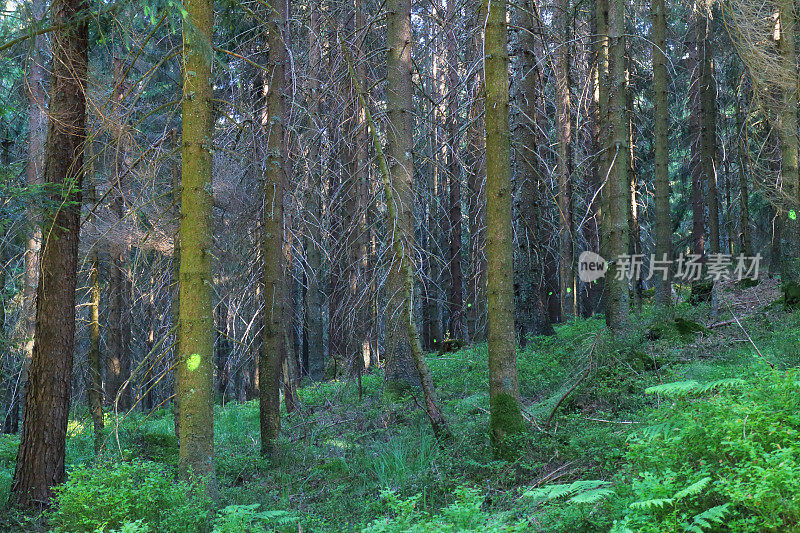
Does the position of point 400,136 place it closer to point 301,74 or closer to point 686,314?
point 301,74

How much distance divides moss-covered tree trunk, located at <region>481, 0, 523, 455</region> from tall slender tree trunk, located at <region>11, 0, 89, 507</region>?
479 cm

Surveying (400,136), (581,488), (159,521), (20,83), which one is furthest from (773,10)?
(20,83)

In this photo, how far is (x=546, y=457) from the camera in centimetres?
569

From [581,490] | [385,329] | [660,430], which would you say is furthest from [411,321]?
[660,430]

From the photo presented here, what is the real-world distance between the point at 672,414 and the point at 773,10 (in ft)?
36.7

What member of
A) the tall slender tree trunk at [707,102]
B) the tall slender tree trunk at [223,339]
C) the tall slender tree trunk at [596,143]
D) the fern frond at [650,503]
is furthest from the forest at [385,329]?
the tall slender tree trunk at [707,102]

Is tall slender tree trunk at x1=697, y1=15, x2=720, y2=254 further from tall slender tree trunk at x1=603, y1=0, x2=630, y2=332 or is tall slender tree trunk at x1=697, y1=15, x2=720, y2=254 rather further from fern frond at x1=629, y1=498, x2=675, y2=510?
fern frond at x1=629, y1=498, x2=675, y2=510

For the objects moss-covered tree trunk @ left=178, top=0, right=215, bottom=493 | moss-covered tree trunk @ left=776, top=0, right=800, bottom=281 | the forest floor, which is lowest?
the forest floor

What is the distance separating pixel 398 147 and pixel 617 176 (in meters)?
3.90

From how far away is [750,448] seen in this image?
3506 millimetres

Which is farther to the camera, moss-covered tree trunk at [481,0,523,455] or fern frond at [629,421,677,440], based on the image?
moss-covered tree trunk at [481,0,523,455]

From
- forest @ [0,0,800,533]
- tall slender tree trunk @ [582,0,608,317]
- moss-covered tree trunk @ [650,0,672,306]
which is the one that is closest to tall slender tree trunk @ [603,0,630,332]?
forest @ [0,0,800,533]

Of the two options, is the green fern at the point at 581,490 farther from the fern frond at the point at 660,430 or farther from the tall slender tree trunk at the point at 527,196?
the tall slender tree trunk at the point at 527,196

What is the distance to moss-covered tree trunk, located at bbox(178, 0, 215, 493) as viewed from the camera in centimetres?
568
